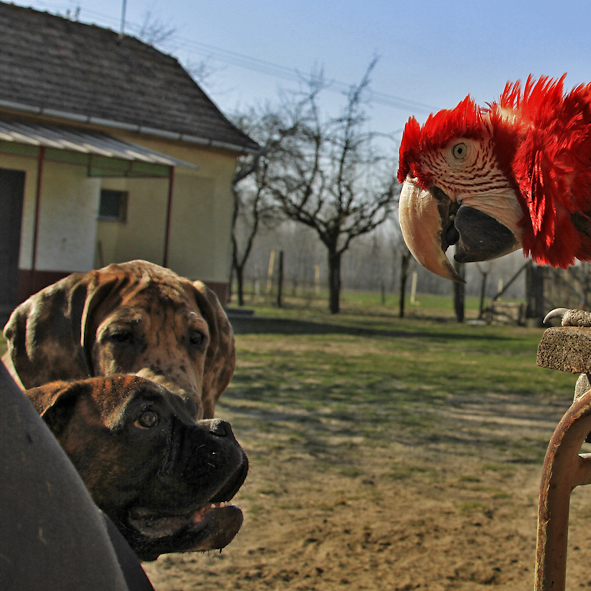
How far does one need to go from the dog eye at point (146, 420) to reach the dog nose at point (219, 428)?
0.18 metres

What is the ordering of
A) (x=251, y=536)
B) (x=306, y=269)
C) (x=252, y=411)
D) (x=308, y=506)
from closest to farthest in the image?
1. (x=251, y=536)
2. (x=308, y=506)
3. (x=252, y=411)
4. (x=306, y=269)

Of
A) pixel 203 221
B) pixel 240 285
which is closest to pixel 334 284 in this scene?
pixel 240 285

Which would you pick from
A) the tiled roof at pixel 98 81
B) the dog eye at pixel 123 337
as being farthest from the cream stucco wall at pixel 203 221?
the dog eye at pixel 123 337

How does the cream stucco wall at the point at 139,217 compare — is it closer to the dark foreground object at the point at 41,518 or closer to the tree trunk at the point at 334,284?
the tree trunk at the point at 334,284

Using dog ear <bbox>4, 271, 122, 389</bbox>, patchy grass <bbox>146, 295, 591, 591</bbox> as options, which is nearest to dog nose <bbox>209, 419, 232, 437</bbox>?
dog ear <bbox>4, 271, 122, 389</bbox>

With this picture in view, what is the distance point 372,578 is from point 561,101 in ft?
8.18

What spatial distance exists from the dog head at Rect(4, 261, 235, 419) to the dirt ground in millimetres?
1564

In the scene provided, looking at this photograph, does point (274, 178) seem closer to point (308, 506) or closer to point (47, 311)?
point (308, 506)

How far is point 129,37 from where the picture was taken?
16.4m

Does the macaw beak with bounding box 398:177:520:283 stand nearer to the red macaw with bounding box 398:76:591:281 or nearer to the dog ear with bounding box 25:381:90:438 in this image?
the red macaw with bounding box 398:76:591:281

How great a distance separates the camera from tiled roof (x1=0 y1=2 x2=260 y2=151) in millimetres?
13125

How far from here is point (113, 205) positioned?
1519 centimetres

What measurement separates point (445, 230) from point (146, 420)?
186cm

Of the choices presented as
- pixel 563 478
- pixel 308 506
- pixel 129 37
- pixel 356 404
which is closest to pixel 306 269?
pixel 129 37
